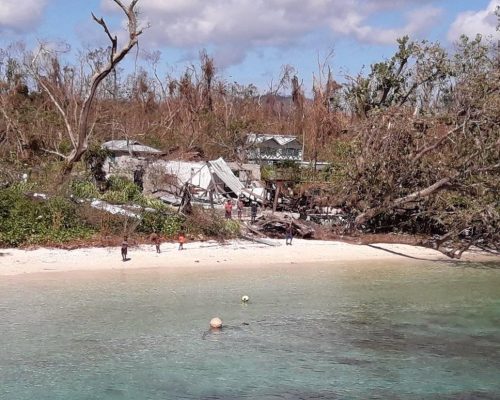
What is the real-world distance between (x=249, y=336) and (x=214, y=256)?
29.9 feet

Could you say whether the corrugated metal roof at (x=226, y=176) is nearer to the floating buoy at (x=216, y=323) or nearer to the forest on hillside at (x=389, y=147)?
the forest on hillside at (x=389, y=147)

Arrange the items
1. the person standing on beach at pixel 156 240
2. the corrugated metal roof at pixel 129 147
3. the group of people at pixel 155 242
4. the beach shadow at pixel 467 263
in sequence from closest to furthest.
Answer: the group of people at pixel 155 242
the person standing on beach at pixel 156 240
the beach shadow at pixel 467 263
the corrugated metal roof at pixel 129 147

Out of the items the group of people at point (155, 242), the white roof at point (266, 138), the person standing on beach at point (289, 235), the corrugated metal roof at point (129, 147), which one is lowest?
the group of people at point (155, 242)

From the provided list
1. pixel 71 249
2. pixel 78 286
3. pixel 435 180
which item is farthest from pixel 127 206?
pixel 435 180

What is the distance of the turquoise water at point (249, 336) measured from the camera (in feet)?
38.1

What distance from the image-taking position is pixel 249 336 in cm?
1466

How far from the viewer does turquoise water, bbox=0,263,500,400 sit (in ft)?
38.1

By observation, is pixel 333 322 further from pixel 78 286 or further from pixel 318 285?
pixel 78 286

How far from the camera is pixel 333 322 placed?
16.1m

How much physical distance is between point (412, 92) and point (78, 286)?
27.4 meters

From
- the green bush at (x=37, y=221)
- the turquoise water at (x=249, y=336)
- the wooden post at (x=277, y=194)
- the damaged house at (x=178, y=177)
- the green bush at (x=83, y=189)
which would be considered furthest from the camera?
the damaged house at (x=178, y=177)

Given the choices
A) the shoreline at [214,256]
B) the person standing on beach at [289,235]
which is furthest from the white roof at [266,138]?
the shoreline at [214,256]

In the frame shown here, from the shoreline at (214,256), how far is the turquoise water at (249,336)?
1.06 meters

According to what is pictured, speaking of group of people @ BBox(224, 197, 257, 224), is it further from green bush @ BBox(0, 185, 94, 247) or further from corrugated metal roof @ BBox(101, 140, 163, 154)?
corrugated metal roof @ BBox(101, 140, 163, 154)
